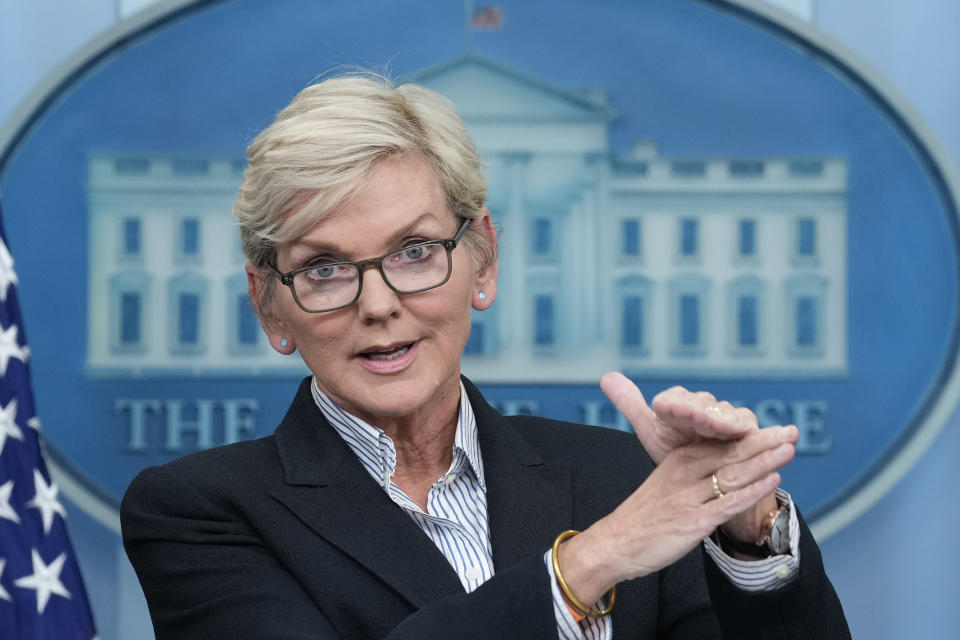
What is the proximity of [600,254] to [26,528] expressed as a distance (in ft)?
5.04

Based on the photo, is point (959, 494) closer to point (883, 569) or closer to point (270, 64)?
point (883, 569)

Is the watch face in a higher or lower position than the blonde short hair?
lower

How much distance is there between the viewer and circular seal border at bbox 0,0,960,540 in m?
2.79

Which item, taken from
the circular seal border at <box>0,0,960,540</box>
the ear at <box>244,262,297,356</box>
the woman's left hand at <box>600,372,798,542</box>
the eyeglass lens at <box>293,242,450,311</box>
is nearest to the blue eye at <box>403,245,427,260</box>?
the eyeglass lens at <box>293,242,450,311</box>

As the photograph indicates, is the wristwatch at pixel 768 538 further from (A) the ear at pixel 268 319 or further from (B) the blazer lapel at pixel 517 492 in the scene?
(A) the ear at pixel 268 319

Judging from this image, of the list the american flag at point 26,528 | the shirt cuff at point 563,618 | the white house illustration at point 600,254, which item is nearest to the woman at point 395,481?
the shirt cuff at point 563,618

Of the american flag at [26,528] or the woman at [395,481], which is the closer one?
the woman at [395,481]

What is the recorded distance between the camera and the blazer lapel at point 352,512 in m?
1.45

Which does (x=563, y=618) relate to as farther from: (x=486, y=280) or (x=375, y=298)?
(x=486, y=280)

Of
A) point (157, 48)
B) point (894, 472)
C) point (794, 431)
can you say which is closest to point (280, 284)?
point (794, 431)

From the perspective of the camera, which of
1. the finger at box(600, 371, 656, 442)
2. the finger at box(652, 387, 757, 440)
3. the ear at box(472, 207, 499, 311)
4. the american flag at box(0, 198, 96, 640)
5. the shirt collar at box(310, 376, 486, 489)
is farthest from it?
the american flag at box(0, 198, 96, 640)

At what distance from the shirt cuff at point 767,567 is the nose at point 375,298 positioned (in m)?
0.52

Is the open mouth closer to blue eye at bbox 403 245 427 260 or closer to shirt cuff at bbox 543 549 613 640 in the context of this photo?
blue eye at bbox 403 245 427 260

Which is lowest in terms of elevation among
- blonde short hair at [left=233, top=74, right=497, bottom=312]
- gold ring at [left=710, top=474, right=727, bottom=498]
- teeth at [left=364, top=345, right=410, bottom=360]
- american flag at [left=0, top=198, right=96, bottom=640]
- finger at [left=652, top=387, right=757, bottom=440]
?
american flag at [left=0, top=198, right=96, bottom=640]
